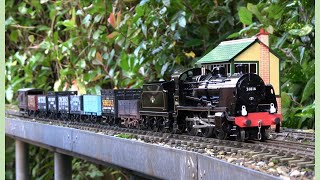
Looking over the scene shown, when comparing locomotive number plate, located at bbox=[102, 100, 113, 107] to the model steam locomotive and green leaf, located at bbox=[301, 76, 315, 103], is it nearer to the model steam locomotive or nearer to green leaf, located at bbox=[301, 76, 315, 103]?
the model steam locomotive

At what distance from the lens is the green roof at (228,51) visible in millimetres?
5887

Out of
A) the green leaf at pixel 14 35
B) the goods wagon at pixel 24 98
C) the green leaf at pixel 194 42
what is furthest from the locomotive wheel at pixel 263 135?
the green leaf at pixel 14 35

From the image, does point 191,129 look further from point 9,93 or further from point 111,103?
point 9,93

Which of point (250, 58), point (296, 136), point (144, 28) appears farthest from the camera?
point (144, 28)

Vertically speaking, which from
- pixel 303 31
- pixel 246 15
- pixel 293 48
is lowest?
pixel 293 48

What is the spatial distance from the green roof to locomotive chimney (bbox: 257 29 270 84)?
0.18 metres

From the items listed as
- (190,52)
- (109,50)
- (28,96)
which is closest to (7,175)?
(28,96)

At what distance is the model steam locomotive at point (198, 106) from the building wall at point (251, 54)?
0.25 metres

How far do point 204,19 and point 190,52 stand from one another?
2.10 feet

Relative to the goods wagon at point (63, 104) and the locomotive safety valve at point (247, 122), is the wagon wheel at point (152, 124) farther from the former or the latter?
the goods wagon at point (63, 104)

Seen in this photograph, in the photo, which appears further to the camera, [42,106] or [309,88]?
[42,106]

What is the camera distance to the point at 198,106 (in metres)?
6.21

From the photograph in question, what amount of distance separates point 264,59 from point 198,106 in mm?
952

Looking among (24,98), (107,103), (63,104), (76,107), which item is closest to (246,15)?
(107,103)
